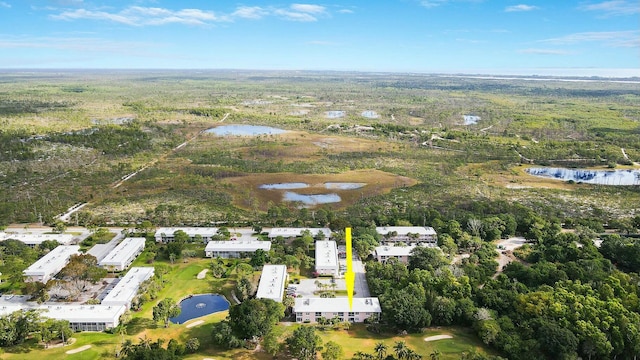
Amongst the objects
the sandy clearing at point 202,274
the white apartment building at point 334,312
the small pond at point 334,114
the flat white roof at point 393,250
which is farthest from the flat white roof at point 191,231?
the small pond at point 334,114

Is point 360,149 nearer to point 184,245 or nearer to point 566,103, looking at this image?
point 184,245

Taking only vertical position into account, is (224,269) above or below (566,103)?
below

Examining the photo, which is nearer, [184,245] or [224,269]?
[224,269]

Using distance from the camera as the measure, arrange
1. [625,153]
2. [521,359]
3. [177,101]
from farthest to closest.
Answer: [177,101], [625,153], [521,359]

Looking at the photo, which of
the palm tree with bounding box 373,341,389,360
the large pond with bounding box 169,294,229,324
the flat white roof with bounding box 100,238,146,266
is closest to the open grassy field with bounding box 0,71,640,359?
the large pond with bounding box 169,294,229,324

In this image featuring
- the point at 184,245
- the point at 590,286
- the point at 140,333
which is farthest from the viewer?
the point at 184,245

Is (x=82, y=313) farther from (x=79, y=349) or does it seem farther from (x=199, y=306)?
→ (x=199, y=306)

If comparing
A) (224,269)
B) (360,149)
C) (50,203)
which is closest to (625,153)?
(360,149)
